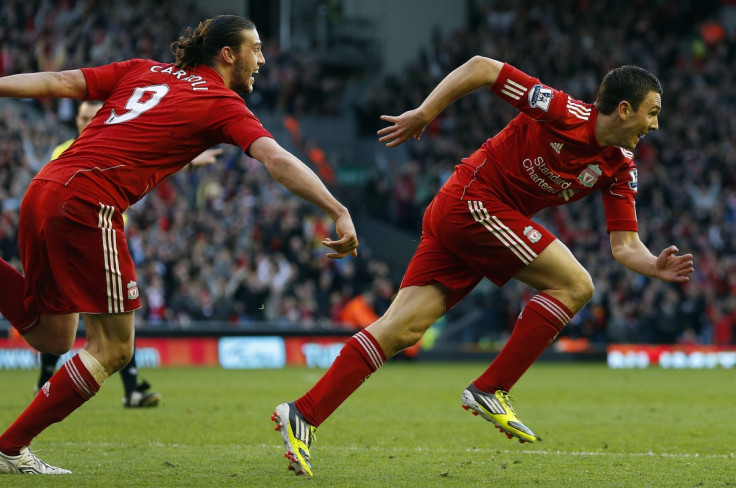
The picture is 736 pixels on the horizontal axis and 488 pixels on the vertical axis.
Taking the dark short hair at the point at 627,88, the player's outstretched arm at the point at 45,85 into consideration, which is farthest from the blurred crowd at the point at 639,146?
the player's outstretched arm at the point at 45,85

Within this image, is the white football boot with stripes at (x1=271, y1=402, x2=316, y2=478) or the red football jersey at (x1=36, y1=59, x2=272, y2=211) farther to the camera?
the white football boot with stripes at (x1=271, y1=402, x2=316, y2=478)

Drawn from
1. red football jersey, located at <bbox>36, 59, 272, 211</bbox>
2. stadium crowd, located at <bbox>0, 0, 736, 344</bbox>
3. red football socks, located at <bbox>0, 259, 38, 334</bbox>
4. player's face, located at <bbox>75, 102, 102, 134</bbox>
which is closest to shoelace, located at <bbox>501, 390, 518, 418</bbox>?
red football jersey, located at <bbox>36, 59, 272, 211</bbox>

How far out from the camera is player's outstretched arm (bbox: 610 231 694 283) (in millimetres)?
5828

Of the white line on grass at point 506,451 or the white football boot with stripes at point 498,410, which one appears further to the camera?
the white line on grass at point 506,451

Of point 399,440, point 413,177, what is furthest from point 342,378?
point 413,177

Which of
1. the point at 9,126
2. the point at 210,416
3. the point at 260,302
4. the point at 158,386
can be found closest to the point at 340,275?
the point at 260,302

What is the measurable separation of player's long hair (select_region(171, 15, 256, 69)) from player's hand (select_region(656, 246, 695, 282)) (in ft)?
8.35

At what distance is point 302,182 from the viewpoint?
202 inches

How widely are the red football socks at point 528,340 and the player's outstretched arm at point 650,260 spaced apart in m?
0.51

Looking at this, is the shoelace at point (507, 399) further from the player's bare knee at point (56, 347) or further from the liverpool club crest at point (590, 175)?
the player's bare knee at point (56, 347)

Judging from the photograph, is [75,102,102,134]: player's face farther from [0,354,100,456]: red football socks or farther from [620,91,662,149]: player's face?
[620,91,662,149]: player's face

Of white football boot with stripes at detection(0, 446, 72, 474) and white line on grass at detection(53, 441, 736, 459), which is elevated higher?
white football boot with stripes at detection(0, 446, 72, 474)

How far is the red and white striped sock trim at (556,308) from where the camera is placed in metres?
6.11

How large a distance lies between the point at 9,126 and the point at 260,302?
239 inches
